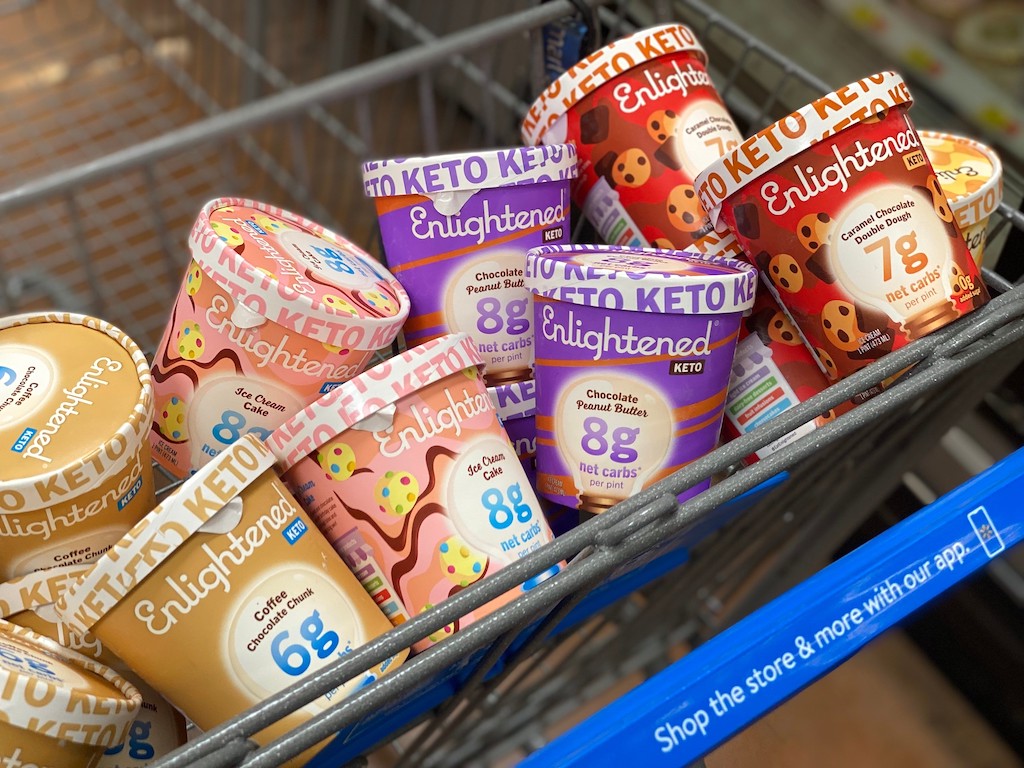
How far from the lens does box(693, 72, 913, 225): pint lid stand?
25.1 inches

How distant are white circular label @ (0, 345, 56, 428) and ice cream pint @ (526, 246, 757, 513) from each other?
1.05ft

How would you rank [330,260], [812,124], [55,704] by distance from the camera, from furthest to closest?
1. [330,260]
2. [812,124]
3. [55,704]

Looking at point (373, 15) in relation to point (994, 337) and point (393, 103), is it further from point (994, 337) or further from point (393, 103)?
point (994, 337)

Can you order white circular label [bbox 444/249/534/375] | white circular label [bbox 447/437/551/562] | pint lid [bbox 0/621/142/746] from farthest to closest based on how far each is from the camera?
1. white circular label [bbox 444/249/534/375]
2. white circular label [bbox 447/437/551/562]
3. pint lid [bbox 0/621/142/746]

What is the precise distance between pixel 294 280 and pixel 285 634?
227mm

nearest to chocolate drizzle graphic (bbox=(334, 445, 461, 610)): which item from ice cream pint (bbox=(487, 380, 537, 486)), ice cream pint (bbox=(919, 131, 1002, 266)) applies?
ice cream pint (bbox=(487, 380, 537, 486))

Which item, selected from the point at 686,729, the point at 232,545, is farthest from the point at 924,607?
the point at 232,545

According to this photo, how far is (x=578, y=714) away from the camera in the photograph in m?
1.27

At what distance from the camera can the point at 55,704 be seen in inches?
21.1

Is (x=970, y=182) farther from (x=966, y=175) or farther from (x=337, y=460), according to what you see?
(x=337, y=460)

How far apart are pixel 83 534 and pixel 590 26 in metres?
0.63

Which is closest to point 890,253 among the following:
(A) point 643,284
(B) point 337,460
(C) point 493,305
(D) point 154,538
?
(A) point 643,284

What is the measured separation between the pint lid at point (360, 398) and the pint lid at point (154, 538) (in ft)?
0.18

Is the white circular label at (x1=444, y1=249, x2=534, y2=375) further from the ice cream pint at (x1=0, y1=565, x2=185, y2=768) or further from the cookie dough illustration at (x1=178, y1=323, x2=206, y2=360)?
the ice cream pint at (x1=0, y1=565, x2=185, y2=768)
